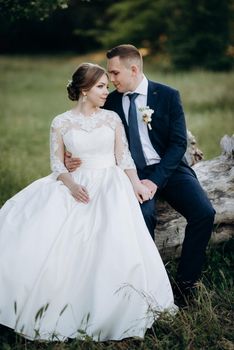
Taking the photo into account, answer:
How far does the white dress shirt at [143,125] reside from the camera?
4.67 meters

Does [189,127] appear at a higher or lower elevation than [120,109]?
lower

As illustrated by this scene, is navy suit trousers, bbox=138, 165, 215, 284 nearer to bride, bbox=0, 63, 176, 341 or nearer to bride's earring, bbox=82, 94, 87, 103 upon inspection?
bride, bbox=0, 63, 176, 341

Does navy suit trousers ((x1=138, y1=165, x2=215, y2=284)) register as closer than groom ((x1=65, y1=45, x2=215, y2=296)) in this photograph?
Yes

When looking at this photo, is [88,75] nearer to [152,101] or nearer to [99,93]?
[99,93]

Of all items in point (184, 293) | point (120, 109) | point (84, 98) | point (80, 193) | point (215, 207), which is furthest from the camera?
point (215, 207)

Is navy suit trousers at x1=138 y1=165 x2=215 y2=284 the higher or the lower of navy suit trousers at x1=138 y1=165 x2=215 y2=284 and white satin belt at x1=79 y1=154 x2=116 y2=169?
the lower

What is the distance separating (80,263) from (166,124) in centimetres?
158

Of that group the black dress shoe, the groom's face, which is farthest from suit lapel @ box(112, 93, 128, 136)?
the black dress shoe

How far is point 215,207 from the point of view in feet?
15.9

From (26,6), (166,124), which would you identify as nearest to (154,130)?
(166,124)

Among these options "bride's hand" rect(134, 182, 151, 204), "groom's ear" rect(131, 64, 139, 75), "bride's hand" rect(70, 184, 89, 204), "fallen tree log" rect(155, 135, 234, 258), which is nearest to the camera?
"bride's hand" rect(70, 184, 89, 204)

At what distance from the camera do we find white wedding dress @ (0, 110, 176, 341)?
360cm

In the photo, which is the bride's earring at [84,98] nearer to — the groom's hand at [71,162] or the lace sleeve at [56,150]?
the lace sleeve at [56,150]

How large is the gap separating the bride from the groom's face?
89 cm
